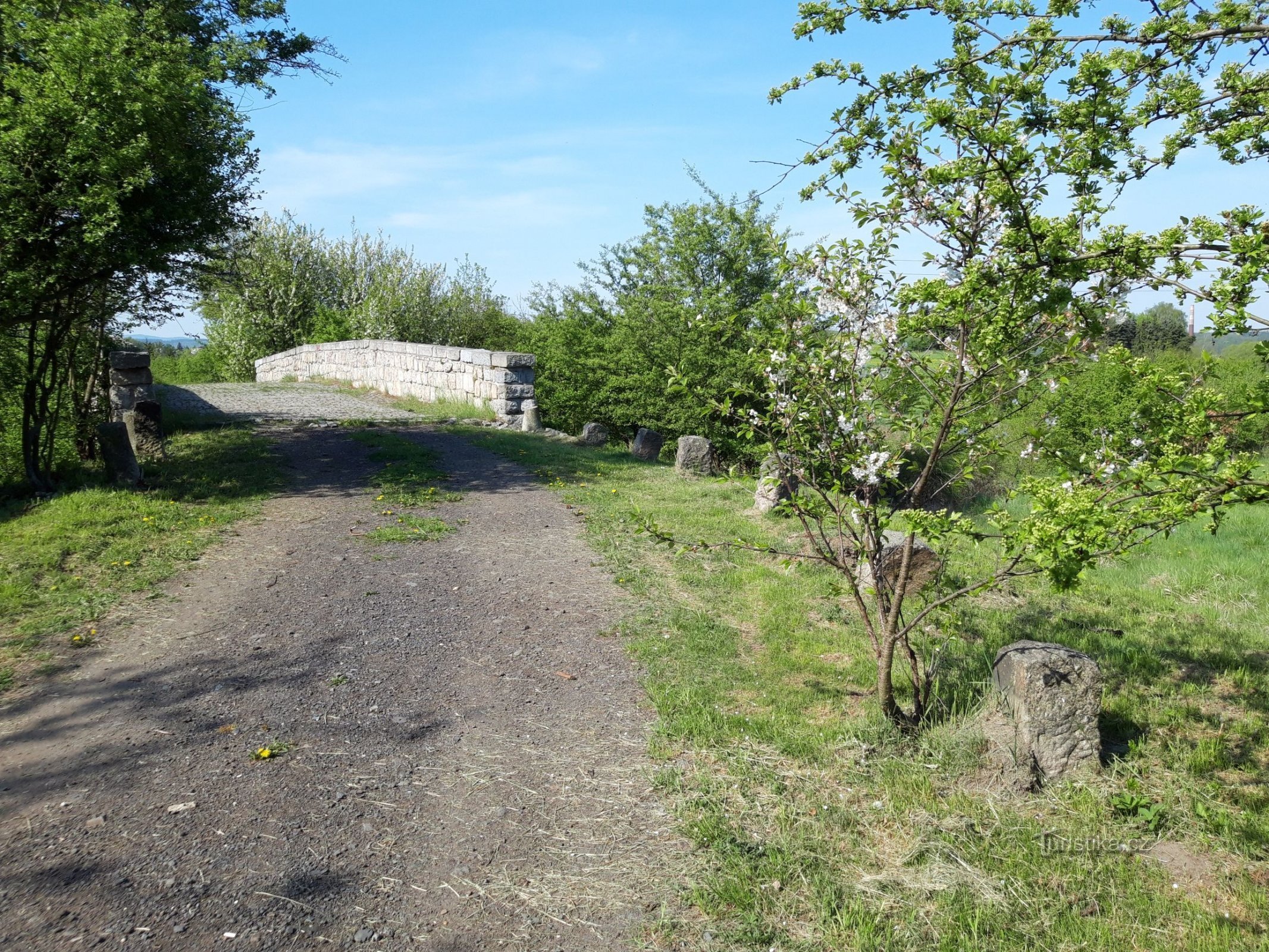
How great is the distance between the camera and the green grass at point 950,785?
3105 mm

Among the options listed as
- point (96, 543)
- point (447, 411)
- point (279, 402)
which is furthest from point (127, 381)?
point (447, 411)

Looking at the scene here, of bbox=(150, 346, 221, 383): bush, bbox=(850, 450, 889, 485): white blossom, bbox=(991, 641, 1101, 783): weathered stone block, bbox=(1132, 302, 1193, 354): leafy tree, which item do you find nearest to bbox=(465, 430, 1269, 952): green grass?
bbox=(991, 641, 1101, 783): weathered stone block

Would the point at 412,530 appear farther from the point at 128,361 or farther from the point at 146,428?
the point at 128,361

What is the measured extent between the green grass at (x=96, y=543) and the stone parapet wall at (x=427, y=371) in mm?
5748

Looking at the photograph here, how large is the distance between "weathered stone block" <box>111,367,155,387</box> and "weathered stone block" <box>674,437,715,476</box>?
752cm

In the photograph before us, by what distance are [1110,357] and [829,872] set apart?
255cm

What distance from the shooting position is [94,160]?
759 cm

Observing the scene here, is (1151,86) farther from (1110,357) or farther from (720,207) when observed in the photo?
(720,207)

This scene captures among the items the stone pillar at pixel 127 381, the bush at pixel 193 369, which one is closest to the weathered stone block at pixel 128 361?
the stone pillar at pixel 127 381

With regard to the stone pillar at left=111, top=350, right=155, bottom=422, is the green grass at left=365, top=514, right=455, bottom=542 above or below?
below

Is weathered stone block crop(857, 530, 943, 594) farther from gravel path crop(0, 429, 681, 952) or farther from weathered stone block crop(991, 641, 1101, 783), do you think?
weathered stone block crop(991, 641, 1101, 783)

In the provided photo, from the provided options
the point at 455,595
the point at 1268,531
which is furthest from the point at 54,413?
the point at 1268,531

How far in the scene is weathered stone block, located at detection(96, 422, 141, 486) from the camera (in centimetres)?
880

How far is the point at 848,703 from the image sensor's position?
4832 millimetres
